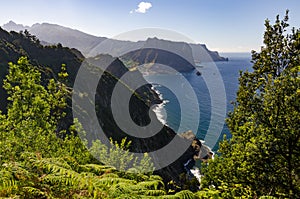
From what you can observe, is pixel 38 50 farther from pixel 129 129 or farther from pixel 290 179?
pixel 290 179

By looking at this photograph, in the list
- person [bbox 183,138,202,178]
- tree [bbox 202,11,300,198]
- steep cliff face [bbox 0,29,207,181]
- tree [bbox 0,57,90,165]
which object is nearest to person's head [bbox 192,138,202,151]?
person [bbox 183,138,202,178]

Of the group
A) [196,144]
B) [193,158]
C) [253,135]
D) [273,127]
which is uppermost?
[273,127]

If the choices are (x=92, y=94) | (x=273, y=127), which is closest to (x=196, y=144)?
(x=92, y=94)

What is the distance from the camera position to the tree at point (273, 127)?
1009cm

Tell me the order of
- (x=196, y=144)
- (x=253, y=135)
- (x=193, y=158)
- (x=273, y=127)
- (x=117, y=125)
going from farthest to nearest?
(x=196, y=144)
(x=193, y=158)
(x=117, y=125)
(x=253, y=135)
(x=273, y=127)

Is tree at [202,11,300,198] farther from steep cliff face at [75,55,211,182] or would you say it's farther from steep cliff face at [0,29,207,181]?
steep cliff face at [0,29,207,181]

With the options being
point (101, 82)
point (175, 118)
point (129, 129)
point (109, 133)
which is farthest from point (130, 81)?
point (109, 133)

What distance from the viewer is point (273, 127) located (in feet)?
34.3

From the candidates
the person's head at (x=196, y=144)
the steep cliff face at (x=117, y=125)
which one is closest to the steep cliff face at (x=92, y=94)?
the steep cliff face at (x=117, y=125)

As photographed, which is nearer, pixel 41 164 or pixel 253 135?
pixel 41 164

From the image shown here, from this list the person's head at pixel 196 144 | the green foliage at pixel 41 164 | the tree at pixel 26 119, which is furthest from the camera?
the person's head at pixel 196 144

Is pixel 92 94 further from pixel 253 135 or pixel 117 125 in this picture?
pixel 253 135

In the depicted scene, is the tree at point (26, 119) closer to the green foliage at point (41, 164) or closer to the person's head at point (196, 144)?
the green foliage at point (41, 164)

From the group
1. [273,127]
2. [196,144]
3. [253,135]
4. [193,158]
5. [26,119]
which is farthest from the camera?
[196,144]
